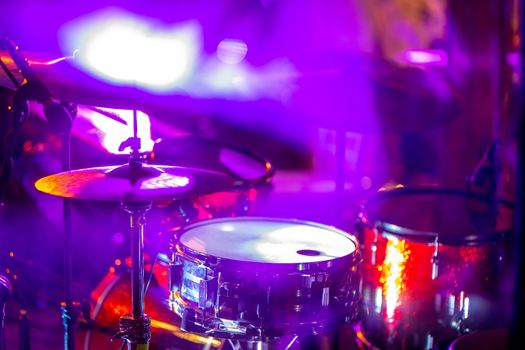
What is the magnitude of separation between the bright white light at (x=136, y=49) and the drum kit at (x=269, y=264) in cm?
16

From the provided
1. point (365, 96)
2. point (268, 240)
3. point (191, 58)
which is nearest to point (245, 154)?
Answer: point (365, 96)

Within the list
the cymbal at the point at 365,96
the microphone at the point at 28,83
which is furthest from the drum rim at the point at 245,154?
the microphone at the point at 28,83

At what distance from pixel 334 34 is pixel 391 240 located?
296cm

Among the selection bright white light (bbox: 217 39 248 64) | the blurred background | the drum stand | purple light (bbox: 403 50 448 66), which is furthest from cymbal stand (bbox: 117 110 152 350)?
bright white light (bbox: 217 39 248 64)

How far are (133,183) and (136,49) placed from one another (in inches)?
24.5

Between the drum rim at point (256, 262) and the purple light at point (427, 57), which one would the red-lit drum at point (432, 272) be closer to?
the drum rim at point (256, 262)

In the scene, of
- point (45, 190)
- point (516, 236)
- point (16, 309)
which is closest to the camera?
point (516, 236)

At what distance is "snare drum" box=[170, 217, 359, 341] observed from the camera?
1.47 metres

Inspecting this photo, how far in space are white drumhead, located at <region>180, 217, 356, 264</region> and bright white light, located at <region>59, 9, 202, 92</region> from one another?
45 centimetres

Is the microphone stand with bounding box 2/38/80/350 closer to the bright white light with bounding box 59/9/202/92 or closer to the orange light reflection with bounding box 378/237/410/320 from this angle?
the bright white light with bounding box 59/9/202/92

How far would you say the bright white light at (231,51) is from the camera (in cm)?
473

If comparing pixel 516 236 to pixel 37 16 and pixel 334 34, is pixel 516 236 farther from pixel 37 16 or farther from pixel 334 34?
pixel 334 34

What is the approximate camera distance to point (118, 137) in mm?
1898

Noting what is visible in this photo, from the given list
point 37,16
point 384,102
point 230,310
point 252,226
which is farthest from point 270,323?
point 37,16
